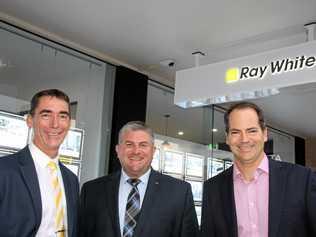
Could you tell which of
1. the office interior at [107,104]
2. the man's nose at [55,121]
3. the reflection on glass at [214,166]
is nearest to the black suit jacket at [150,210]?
the man's nose at [55,121]

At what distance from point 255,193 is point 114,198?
80 centimetres

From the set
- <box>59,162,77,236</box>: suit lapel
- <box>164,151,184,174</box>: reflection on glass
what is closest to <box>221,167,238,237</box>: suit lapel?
<box>59,162,77,236</box>: suit lapel

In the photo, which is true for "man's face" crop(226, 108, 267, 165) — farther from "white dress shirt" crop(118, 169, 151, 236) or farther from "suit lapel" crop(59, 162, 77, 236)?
"suit lapel" crop(59, 162, 77, 236)

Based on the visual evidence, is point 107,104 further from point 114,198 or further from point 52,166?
point 52,166

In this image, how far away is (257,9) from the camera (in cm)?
374

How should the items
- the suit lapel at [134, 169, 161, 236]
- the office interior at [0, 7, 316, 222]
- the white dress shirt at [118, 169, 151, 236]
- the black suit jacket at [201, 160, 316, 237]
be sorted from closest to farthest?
1. the black suit jacket at [201, 160, 316, 237]
2. the suit lapel at [134, 169, 161, 236]
3. the white dress shirt at [118, 169, 151, 236]
4. the office interior at [0, 7, 316, 222]

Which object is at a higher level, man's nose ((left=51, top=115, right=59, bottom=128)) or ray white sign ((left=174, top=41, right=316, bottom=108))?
ray white sign ((left=174, top=41, right=316, bottom=108))

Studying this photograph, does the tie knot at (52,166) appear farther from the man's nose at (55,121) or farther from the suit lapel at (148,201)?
the suit lapel at (148,201)

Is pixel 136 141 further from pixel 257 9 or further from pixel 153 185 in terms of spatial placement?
pixel 257 9

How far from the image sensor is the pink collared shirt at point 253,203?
1.77 m

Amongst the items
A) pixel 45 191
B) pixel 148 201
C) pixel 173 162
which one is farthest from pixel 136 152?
pixel 173 162

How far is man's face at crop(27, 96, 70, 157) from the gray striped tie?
49 centimetres

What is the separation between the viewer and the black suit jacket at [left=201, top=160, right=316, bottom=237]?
169 cm

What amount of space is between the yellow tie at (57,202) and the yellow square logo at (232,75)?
238 cm
